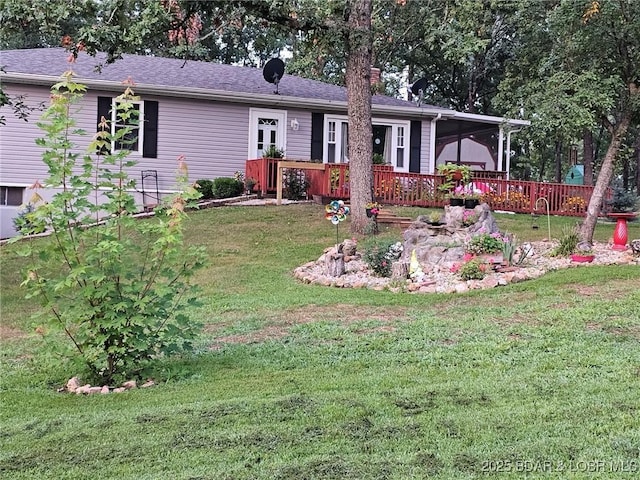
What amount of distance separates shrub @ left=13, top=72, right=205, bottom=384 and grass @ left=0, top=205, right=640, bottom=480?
0.38 metres

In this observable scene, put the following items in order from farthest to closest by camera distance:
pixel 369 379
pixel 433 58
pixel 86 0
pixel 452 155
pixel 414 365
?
1. pixel 433 58
2. pixel 452 155
3. pixel 86 0
4. pixel 414 365
5. pixel 369 379

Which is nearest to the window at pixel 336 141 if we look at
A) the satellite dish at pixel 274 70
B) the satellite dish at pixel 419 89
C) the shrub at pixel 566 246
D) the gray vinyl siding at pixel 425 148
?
the satellite dish at pixel 274 70

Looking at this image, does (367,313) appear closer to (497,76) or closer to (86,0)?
(86,0)

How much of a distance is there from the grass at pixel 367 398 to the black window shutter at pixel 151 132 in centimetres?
820

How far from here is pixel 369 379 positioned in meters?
4.10

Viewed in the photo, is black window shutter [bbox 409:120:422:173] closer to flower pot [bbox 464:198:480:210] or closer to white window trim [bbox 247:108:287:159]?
white window trim [bbox 247:108:287:159]

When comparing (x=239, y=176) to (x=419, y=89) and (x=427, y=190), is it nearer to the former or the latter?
(x=427, y=190)

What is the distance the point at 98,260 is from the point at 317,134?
1248 centimetres

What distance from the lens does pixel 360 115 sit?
448 inches

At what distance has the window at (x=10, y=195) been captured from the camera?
1403 centimetres

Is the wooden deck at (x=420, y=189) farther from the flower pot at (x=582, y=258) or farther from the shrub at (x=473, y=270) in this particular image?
the shrub at (x=473, y=270)

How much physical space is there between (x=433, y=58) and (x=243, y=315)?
2465 centimetres

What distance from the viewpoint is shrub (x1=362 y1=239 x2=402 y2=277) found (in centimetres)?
886

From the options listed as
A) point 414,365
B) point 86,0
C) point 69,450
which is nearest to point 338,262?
point 414,365
